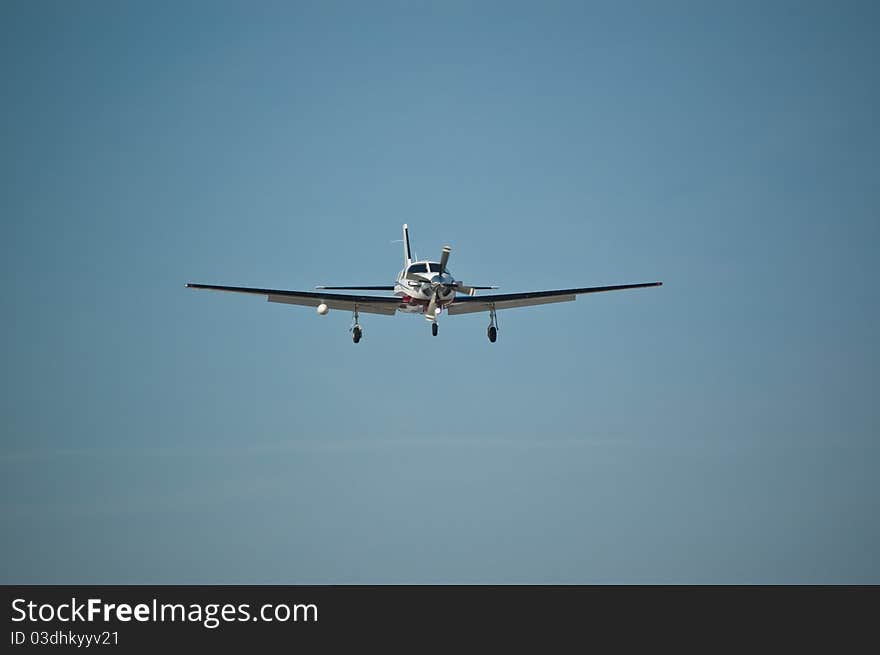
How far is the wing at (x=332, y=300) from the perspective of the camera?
6631 centimetres

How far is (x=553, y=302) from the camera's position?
7062 cm

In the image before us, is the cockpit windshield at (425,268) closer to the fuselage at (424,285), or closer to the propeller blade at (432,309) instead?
the fuselage at (424,285)

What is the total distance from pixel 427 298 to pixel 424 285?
2.29 ft

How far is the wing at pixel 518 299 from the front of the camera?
67.5m
